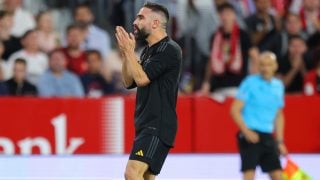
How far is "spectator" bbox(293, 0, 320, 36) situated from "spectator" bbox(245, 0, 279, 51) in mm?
562

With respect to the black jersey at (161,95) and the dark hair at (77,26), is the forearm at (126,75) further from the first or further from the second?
the dark hair at (77,26)

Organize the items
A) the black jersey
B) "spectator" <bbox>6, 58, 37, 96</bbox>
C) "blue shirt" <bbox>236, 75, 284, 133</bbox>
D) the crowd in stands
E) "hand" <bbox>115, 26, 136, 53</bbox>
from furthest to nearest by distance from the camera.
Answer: the crowd in stands, "spectator" <bbox>6, 58, 37, 96</bbox>, "blue shirt" <bbox>236, 75, 284, 133</bbox>, the black jersey, "hand" <bbox>115, 26, 136, 53</bbox>

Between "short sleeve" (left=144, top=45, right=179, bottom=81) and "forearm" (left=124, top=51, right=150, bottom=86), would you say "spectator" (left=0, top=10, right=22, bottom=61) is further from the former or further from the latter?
"forearm" (left=124, top=51, right=150, bottom=86)

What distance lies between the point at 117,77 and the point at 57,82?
120 centimetres

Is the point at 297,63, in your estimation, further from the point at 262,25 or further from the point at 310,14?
the point at 310,14

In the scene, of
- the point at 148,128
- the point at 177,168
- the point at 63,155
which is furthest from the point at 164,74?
the point at 63,155

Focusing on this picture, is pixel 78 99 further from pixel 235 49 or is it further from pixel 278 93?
pixel 278 93

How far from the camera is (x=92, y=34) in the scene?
15875mm

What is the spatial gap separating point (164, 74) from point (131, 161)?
75cm

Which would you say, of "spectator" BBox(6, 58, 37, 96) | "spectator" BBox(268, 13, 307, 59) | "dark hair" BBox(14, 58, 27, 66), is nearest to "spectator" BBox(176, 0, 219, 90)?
"spectator" BBox(268, 13, 307, 59)

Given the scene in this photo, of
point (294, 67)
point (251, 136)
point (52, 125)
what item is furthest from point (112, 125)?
point (251, 136)

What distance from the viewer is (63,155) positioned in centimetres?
1420

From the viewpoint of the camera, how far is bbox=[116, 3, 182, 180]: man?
7.58 meters

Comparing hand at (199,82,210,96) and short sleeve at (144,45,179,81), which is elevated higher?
short sleeve at (144,45,179,81)
